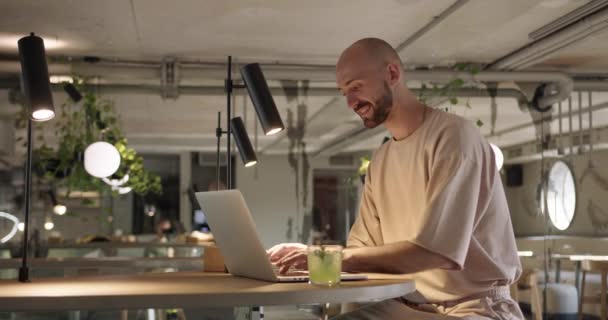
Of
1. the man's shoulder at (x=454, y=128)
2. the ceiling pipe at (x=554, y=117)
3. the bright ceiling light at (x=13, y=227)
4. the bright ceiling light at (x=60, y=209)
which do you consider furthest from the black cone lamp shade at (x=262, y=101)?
the bright ceiling light at (x=60, y=209)

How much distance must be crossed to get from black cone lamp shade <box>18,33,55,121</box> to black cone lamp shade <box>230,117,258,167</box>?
148 centimetres

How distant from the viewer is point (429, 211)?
2.19 m

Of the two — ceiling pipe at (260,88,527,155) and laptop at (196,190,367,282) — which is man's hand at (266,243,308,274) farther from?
ceiling pipe at (260,88,527,155)

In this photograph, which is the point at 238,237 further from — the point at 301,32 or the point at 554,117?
the point at 554,117

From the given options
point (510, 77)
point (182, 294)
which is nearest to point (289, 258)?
point (182, 294)

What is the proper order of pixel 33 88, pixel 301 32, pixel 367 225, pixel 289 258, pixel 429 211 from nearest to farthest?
pixel 429 211 → pixel 33 88 → pixel 289 258 → pixel 367 225 → pixel 301 32

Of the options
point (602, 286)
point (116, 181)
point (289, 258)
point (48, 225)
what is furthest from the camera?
point (48, 225)

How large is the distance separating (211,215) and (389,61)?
0.71 meters

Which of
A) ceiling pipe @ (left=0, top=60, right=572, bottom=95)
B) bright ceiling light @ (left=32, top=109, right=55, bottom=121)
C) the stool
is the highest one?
ceiling pipe @ (left=0, top=60, right=572, bottom=95)

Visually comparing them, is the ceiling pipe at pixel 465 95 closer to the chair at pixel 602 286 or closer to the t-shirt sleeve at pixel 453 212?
the chair at pixel 602 286

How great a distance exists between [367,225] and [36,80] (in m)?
1.15

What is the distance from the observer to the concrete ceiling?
6148mm

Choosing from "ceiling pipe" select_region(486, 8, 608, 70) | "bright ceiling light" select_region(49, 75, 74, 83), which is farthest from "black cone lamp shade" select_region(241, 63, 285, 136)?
"bright ceiling light" select_region(49, 75, 74, 83)

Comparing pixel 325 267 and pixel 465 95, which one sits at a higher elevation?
pixel 465 95
